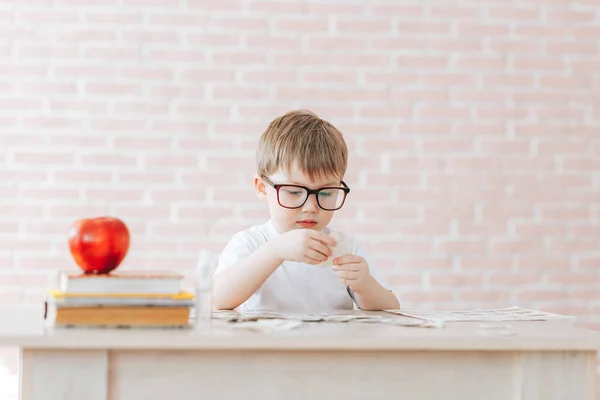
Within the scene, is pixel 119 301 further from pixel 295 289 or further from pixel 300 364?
pixel 295 289

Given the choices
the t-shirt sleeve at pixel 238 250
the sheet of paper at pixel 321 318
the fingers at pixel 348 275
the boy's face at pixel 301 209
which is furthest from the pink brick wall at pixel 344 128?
the sheet of paper at pixel 321 318

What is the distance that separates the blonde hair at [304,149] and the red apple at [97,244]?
2.02 ft

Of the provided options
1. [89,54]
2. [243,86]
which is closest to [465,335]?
[243,86]

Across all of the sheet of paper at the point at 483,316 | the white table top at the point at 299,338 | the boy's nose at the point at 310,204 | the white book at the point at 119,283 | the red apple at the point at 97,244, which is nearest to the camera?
the white table top at the point at 299,338

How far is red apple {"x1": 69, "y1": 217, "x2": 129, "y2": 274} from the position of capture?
1.42 m

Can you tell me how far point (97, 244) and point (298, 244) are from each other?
45 cm

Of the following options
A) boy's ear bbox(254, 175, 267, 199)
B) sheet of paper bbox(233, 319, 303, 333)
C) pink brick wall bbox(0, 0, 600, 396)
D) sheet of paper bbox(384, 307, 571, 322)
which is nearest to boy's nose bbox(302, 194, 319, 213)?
boy's ear bbox(254, 175, 267, 199)

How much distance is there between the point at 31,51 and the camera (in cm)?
312

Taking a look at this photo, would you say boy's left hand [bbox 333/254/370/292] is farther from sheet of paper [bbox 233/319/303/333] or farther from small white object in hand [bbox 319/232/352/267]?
sheet of paper [bbox 233/319/303/333]

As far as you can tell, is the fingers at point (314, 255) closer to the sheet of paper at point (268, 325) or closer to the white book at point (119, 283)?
the sheet of paper at point (268, 325)

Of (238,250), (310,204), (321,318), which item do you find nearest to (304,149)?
(310,204)

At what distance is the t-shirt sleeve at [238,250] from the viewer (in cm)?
210

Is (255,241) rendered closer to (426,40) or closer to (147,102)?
(147,102)

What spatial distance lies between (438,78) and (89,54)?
1.32m
